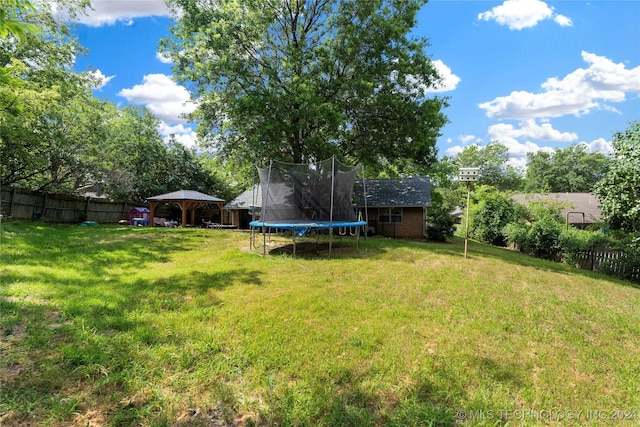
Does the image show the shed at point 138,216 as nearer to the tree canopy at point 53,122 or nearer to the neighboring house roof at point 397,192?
the tree canopy at point 53,122

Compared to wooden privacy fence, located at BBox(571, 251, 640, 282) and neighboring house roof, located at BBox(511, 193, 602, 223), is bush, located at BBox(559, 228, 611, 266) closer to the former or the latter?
wooden privacy fence, located at BBox(571, 251, 640, 282)

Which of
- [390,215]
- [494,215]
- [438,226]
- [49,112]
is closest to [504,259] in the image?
[438,226]

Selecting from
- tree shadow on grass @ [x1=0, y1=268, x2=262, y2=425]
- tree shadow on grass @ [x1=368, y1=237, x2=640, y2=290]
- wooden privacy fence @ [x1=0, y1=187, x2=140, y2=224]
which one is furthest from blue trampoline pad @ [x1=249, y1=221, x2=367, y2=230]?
wooden privacy fence @ [x1=0, y1=187, x2=140, y2=224]

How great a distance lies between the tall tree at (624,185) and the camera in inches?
313

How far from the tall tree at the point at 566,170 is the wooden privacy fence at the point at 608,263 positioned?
30.9 metres

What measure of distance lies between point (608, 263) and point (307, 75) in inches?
428

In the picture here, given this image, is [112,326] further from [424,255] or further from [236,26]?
[236,26]

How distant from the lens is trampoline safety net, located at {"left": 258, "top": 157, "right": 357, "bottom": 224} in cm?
887

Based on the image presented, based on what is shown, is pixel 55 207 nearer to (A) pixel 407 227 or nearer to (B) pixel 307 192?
(B) pixel 307 192

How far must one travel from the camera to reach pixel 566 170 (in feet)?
125

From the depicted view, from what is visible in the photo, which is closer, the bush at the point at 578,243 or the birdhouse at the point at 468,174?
the birdhouse at the point at 468,174

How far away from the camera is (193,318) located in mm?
3863

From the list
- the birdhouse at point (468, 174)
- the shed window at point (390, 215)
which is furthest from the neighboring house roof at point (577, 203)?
the birdhouse at point (468, 174)

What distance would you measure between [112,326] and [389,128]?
35.5 ft
